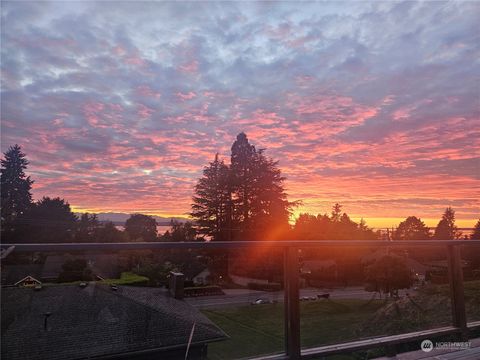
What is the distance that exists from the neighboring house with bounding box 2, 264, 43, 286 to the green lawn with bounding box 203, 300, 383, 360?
1.24 metres

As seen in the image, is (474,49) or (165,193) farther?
(165,193)

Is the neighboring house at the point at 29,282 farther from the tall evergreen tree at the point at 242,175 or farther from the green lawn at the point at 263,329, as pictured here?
the tall evergreen tree at the point at 242,175

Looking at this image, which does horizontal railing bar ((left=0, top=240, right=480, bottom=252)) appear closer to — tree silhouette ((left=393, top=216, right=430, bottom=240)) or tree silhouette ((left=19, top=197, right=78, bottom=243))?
tree silhouette ((left=393, top=216, right=430, bottom=240))

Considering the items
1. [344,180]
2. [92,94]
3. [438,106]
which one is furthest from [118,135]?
[438,106]

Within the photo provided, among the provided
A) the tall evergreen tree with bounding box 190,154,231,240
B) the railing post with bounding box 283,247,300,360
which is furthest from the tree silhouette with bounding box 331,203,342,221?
the railing post with bounding box 283,247,300,360

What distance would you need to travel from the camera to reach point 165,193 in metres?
26.1

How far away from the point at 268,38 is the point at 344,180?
39.6ft

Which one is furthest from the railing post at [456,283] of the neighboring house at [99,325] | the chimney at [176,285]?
the chimney at [176,285]

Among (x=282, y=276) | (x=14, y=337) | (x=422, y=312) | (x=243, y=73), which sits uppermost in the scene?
(x=243, y=73)

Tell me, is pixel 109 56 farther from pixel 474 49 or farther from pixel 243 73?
pixel 474 49

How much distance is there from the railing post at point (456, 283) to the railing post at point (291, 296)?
1592 millimetres

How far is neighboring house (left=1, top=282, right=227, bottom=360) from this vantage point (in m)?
2.13

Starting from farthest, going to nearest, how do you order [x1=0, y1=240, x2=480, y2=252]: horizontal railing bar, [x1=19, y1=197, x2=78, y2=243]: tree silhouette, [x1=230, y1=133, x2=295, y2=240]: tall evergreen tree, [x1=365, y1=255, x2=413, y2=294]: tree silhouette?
[x1=230, y1=133, x2=295, y2=240]: tall evergreen tree, [x1=19, y1=197, x2=78, y2=243]: tree silhouette, [x1=365, y1=255, x2=413, y2=294]: tree silhouette, [x1=0, y1=240, x2=480, y2=252]: horizontal railing bar

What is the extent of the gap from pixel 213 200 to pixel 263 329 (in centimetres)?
2790
